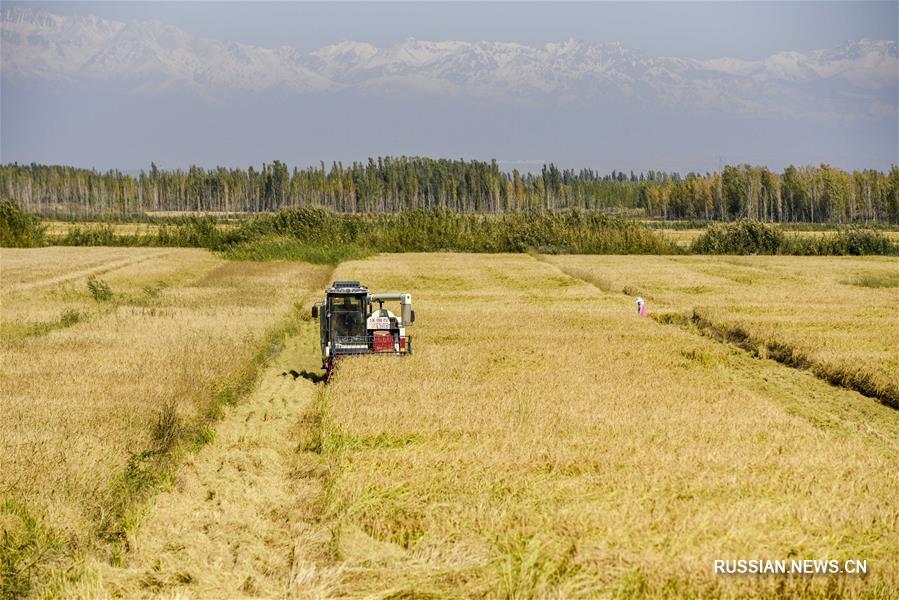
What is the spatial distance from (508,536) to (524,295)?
2566 centimetres

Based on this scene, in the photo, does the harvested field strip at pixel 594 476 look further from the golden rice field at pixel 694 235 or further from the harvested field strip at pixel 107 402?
the golden rice field at pixel 694 235

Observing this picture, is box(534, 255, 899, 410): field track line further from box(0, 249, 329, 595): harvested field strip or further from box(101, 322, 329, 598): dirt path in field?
box(0, 249, 329, 595): harvested field strip

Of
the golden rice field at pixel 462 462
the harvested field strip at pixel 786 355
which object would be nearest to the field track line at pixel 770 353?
the harvested field strip at pixel 786 355

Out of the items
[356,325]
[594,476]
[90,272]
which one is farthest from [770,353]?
[90,272]

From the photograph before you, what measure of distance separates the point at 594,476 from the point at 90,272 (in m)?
38.9

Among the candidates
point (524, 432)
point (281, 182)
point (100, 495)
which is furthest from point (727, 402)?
point (281, 182)

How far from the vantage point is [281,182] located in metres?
192

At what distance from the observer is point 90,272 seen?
145 ft

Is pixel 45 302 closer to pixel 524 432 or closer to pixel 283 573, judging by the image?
pixel 524 432

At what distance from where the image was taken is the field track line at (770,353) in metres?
16.4

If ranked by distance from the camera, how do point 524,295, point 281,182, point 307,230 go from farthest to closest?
point 281,182, point 307,230, point 524,295

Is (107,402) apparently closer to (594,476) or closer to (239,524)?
(239,524)

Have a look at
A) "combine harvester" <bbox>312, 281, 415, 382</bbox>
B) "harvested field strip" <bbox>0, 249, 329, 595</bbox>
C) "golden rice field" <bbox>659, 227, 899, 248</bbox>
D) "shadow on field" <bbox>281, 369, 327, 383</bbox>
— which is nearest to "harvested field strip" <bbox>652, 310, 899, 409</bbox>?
"combine harvester" <bbox>312, 281, 415, 382</bbox>

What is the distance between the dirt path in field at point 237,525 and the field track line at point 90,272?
2531cm
